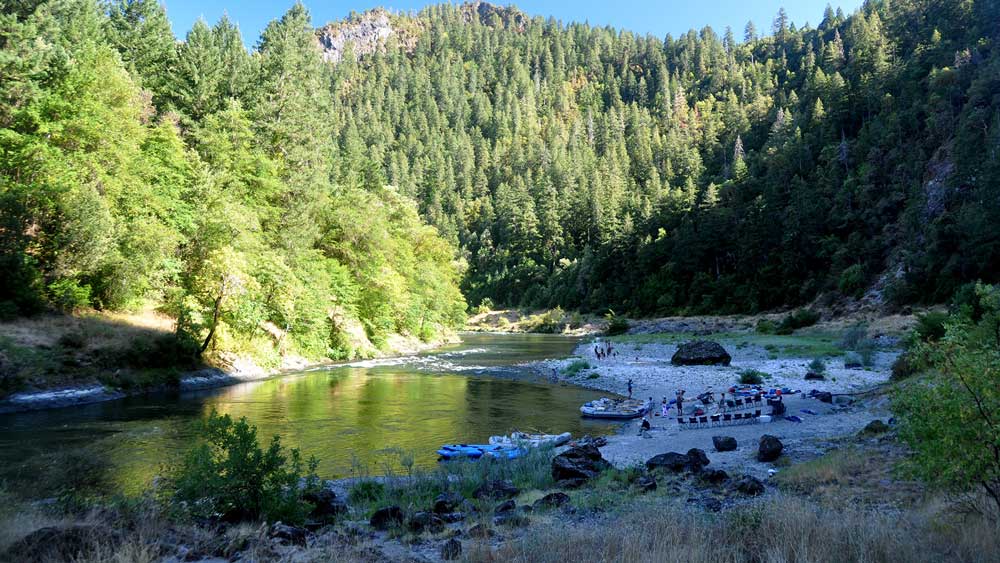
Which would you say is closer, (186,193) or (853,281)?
(186,193)

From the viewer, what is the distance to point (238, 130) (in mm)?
41719

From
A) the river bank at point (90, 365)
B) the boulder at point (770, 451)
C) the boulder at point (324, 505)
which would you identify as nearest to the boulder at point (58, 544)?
the boulder at point (324, 505)

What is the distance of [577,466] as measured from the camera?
41.5ft

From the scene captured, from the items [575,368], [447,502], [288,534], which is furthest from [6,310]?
[575,368]

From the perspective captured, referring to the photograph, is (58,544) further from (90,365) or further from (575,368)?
(575,368)

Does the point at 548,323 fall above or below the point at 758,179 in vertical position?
below

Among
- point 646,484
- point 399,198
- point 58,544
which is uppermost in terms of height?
point 399,198

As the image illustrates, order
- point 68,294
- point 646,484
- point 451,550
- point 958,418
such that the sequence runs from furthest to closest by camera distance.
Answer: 1. point 68,294
2. point 646,484
3. point 451,550
4. point 958,418

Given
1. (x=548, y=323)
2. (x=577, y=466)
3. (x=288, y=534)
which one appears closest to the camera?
(x=288, y=534)

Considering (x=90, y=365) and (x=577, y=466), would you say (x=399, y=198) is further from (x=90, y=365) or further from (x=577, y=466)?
(x=577, y=466)

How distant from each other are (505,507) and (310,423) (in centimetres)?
1195

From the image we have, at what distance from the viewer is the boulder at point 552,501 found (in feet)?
32.4

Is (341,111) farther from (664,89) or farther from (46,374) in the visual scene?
(46,374)

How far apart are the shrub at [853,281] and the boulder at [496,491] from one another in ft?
179
